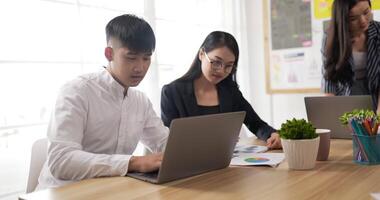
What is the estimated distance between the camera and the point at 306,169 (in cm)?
107

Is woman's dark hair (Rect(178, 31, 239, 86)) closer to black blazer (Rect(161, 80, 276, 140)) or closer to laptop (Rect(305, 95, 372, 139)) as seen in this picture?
black blazer (Rect(161, 80, 276, 140))

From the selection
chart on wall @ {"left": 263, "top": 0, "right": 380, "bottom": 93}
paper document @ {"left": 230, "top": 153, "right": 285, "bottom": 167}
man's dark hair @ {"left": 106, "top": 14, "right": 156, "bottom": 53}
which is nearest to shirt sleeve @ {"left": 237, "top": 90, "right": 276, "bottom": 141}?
paper document @ {"left": 230, "top": 153, "right": 285, "bottom": 167}

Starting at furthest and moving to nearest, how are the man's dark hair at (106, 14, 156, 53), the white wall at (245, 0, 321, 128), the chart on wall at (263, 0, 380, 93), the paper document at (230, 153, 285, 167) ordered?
the white wall at (245, 0, 321, 128) < the chart on wall at (263, 0, 380, 93) < the man's dark hair at (106, 14, 156, 53) < the paper document at (230, 153, 285, 167)

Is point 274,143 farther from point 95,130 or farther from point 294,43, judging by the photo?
point 294,43

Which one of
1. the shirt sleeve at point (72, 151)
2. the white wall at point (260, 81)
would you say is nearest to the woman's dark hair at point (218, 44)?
the shirt sleeve at point (72, 151)

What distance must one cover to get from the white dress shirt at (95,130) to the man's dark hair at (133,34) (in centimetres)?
16

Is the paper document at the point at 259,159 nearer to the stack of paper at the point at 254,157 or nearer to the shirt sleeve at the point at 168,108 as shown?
the stack of paper at the point at 254,157

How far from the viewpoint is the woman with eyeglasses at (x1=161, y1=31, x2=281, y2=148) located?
1.76 meters

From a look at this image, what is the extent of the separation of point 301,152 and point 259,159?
0.61 ft

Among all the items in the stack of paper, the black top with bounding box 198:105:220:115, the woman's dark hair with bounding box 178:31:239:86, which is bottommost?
the stack of paper

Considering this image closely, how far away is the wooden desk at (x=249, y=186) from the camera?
84cm

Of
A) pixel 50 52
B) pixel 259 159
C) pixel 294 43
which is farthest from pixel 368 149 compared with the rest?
pixel 294 43

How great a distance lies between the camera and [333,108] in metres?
1.51

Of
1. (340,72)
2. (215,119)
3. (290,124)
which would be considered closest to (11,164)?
(215,119)
